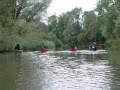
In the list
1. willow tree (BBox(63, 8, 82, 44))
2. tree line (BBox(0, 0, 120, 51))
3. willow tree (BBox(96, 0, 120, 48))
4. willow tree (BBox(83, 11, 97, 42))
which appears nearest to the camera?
tree line (BBox(0, 0, 120, 51))

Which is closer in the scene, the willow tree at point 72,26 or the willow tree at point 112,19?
the willow tree at point 112,19

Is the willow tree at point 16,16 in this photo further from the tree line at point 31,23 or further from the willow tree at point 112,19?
the willow tree at point 112,19

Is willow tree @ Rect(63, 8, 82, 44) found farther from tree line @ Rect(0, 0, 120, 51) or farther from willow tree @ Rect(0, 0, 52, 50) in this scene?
willow tree @ Rect(0, 0, 52, 50)

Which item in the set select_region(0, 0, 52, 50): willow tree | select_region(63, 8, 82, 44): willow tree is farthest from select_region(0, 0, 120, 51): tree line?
select_region(63, 8, 82, 44): willow tree

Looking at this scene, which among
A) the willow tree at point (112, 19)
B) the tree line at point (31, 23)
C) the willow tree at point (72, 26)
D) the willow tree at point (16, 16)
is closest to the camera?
the willow tree at point (16, 16)

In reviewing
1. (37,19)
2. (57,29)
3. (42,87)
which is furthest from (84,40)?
(42,87)

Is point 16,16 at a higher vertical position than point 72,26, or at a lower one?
lower

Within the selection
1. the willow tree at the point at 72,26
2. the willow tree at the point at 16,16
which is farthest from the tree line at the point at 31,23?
the willow tree at the point at 72,26

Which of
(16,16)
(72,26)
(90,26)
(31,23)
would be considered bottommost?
(31,23)

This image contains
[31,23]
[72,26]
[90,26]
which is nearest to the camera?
[31,23]

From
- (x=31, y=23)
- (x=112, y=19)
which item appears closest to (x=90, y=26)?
(x=112, y=19)

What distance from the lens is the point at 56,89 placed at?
10719 mm

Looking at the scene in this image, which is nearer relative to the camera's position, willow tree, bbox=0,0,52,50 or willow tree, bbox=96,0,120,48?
willow tree, bbox=0,0,52,50

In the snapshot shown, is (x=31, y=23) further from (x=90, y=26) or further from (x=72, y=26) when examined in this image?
(x=72, y=26)
